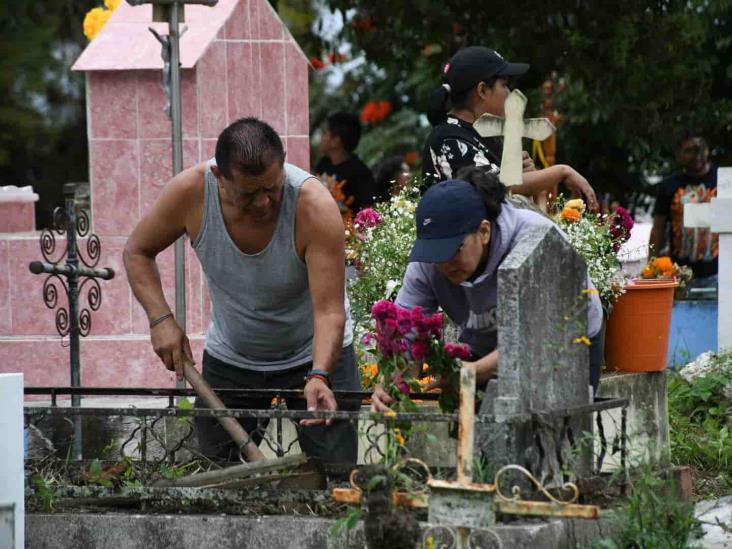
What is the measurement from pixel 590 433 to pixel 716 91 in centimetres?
900

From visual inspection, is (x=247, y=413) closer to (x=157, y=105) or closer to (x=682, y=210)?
(x=157, y=105)

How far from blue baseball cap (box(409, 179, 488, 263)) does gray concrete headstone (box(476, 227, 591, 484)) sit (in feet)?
0.54

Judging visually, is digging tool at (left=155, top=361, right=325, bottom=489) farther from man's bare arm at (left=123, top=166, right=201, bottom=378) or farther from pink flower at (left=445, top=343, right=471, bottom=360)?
pink flower at (left=445, top=343, right=471, bottom=360)

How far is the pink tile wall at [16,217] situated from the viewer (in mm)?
10109

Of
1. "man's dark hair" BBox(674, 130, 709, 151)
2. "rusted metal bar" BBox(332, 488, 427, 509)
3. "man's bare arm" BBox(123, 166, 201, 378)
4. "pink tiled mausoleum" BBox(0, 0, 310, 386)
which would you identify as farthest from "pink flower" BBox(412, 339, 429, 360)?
A: "man's dark hair" BBox(674, 130, 709, 151)

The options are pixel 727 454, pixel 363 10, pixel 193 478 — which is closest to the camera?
pixel 193 478

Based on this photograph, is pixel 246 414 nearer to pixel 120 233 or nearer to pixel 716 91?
pixel 120 233

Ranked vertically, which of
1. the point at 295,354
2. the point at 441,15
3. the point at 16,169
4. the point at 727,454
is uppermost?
the point at 441,15

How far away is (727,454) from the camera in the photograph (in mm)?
7000

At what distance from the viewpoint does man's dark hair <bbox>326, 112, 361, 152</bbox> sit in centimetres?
1079

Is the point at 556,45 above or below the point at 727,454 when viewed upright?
above

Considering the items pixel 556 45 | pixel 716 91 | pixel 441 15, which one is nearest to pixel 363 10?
pixel 441 15

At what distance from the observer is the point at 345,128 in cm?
1085

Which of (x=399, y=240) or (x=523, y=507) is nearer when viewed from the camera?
(x=523, y=507)
